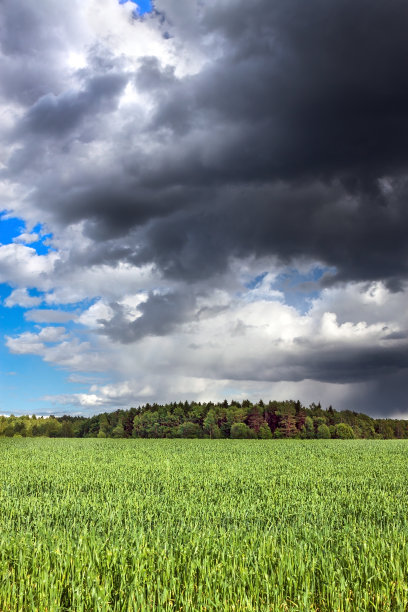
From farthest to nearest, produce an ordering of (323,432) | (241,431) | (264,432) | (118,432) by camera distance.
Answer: (118,432), (323,432), (241,431), (264,432)

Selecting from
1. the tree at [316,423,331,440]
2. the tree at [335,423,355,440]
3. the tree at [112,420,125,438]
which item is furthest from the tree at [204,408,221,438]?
the tree at [335,423,355,440]

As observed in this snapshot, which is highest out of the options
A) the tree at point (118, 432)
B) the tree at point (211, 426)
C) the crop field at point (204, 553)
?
the crop field at point (204, 553)

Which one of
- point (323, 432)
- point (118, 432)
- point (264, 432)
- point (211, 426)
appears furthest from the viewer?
point (118, 432)

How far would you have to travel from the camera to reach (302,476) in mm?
21547

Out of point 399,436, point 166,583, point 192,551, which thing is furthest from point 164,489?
point 399,436

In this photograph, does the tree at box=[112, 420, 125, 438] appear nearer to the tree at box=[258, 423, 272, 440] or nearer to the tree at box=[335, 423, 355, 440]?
the tree at box=[258, 423, 272, 440]

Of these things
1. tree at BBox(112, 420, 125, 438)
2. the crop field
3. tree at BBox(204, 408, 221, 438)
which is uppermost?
the crop field

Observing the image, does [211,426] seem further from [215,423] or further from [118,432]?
[118,432]

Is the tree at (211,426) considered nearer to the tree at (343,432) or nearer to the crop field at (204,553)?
the tree at (343,432)

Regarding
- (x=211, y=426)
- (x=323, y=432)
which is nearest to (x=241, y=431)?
(x=211, y=426)

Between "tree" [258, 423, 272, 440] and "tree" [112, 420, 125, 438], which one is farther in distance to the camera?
"tree" [112, 420, 125, 438]

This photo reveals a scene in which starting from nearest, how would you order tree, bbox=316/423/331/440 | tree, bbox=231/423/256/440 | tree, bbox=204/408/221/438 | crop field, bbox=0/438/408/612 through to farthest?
crop field, bbox=0/438/408/612, tree, bbox=231/423/256/440, tree, bbox=316/423/331/440, tree, bbox=204/408/221/438

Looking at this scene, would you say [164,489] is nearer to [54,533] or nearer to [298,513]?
[298,513]

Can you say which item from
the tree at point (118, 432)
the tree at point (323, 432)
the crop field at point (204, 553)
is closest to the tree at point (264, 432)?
the tree at point (323, 432)
